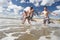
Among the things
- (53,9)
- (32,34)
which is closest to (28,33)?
(32,34)

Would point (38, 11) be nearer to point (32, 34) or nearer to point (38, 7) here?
point (38, 7)

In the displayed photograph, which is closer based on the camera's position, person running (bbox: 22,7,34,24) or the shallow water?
the shallow water

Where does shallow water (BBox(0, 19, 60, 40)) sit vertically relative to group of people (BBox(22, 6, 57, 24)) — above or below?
below

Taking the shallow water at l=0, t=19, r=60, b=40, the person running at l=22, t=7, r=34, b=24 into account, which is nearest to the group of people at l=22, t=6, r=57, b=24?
the person running at l=22, t=7, r=34, b=24

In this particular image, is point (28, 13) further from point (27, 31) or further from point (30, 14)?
point (27, 31)

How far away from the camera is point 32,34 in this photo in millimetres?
3135

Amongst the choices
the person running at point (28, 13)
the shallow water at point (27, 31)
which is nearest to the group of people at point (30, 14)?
the person running at point (28, 13)

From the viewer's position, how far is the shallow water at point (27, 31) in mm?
3090

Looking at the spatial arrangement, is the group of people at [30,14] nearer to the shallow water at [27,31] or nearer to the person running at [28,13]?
the person running at [28,13]

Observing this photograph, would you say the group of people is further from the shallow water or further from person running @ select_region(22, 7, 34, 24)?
the shallow water

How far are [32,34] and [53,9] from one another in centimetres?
65

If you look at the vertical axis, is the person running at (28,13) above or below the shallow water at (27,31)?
above

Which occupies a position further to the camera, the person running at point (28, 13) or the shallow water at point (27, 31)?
the person running at point (28, 13)

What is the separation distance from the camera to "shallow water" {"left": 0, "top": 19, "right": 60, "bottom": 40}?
3.09 meters
